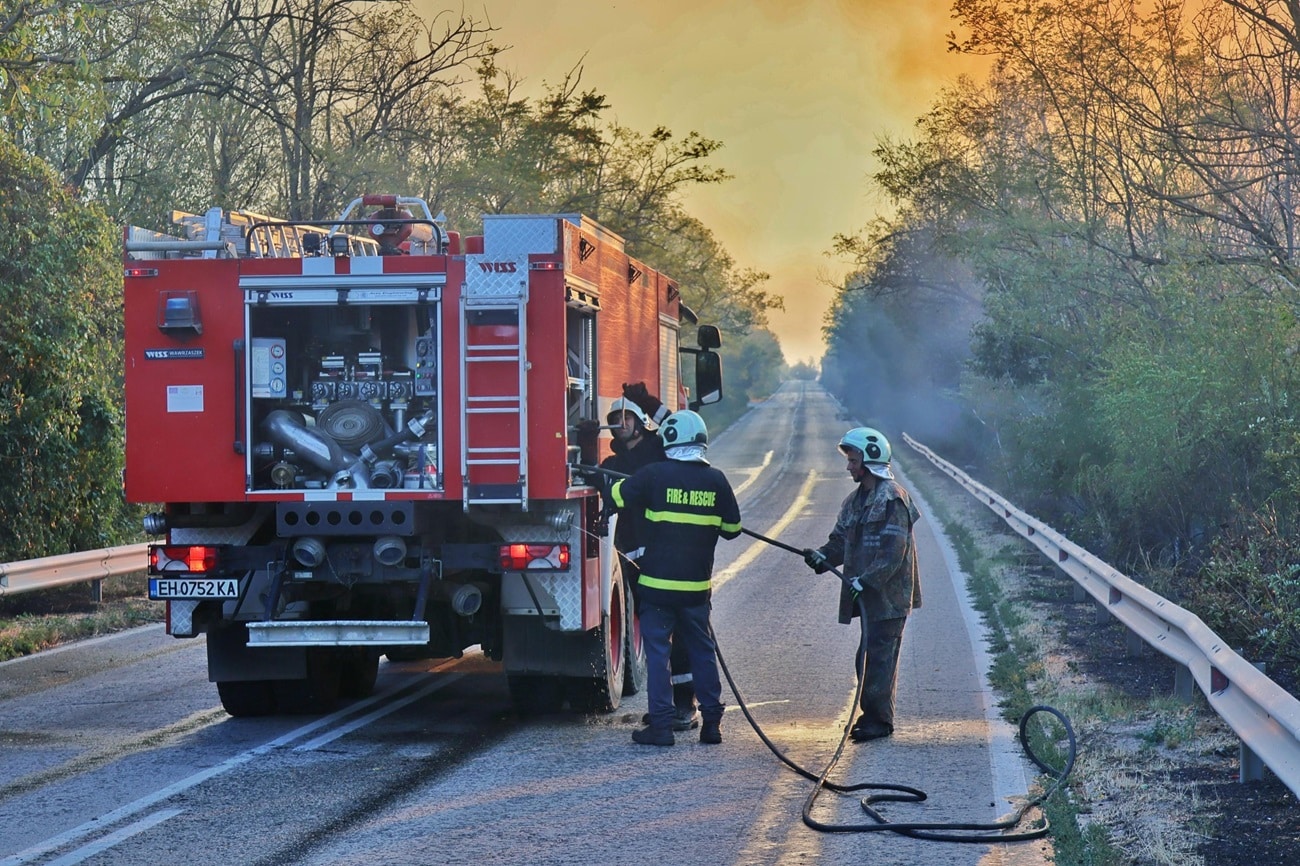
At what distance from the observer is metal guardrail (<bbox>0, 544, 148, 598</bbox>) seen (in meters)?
12.4

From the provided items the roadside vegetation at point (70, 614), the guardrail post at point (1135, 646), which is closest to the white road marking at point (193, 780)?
the roadside vegetation at point (70, 614)

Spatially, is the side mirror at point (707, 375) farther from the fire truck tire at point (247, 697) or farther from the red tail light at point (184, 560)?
the red tail light at point (184, 560)

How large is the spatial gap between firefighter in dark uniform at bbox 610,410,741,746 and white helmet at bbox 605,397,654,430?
3.02 ft

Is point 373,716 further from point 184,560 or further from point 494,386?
point 494,386

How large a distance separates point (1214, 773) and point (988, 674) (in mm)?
3491

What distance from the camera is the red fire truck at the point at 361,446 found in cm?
802

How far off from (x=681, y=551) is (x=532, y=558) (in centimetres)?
85

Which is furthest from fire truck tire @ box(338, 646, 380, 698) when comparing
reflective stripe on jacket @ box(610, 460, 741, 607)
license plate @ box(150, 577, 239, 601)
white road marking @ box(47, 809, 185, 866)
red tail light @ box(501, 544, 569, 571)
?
white road marking @ box(47, 809, 185, 866)

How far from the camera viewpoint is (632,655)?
33.1 feet

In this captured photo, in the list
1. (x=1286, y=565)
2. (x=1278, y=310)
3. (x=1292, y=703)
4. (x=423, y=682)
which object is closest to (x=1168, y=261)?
(x=1278, y=310)

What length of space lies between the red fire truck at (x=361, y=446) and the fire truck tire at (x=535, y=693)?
5 cm

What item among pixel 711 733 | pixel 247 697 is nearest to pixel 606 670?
pixel 711 733

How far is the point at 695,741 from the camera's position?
840 cm

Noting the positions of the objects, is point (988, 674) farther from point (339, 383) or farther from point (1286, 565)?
point (339, 383)
